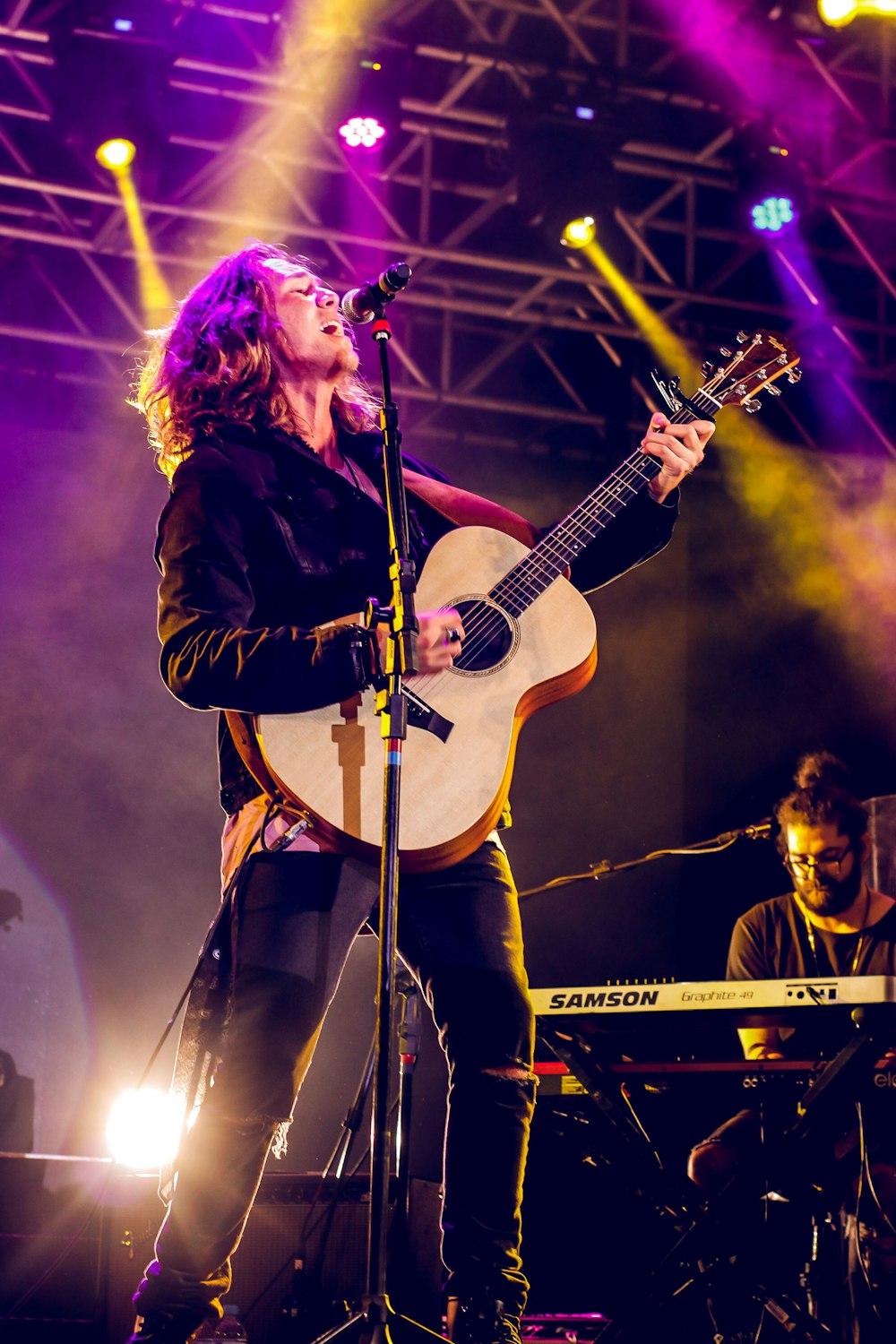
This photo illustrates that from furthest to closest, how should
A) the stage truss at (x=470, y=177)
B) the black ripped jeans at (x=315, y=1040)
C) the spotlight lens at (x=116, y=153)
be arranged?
the spotlight lens at (x=116, y=153)
the stage truss at (x=470, y=177)
the black ripped jeans at (x=315, y=1040)

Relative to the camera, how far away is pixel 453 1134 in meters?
2.60

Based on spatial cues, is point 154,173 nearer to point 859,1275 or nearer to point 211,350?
point 211,350

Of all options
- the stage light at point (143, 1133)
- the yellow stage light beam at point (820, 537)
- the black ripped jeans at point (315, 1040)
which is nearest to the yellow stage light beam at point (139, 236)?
the yellow stage light beam at point (820, 537)

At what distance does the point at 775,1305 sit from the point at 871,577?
5984 millimetres

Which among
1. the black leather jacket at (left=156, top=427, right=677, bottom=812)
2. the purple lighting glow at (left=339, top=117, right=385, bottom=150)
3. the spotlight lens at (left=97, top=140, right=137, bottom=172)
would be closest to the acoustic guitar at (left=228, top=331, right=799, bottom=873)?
the black leather jacket at (left=156, top=427, right=677, bottom=812)

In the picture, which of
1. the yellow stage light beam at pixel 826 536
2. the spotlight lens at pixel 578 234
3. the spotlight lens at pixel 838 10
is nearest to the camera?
the spotlight lens at pixel 838 10

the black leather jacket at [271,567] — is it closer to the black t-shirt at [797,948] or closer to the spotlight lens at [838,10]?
the black t-shirt at [797,948]

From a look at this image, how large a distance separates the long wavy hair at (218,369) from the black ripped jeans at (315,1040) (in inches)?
40.2

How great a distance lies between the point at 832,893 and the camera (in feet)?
17.8

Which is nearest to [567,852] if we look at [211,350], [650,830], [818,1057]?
[650,830]

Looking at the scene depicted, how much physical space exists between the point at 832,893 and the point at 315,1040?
3.41m

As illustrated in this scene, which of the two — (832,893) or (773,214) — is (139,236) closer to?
(773,214)

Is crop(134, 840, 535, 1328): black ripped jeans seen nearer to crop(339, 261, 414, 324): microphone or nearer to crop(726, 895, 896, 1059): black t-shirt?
crop(339, 261, 414, 324): microphone

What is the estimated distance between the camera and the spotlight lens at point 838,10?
6.62 metres
